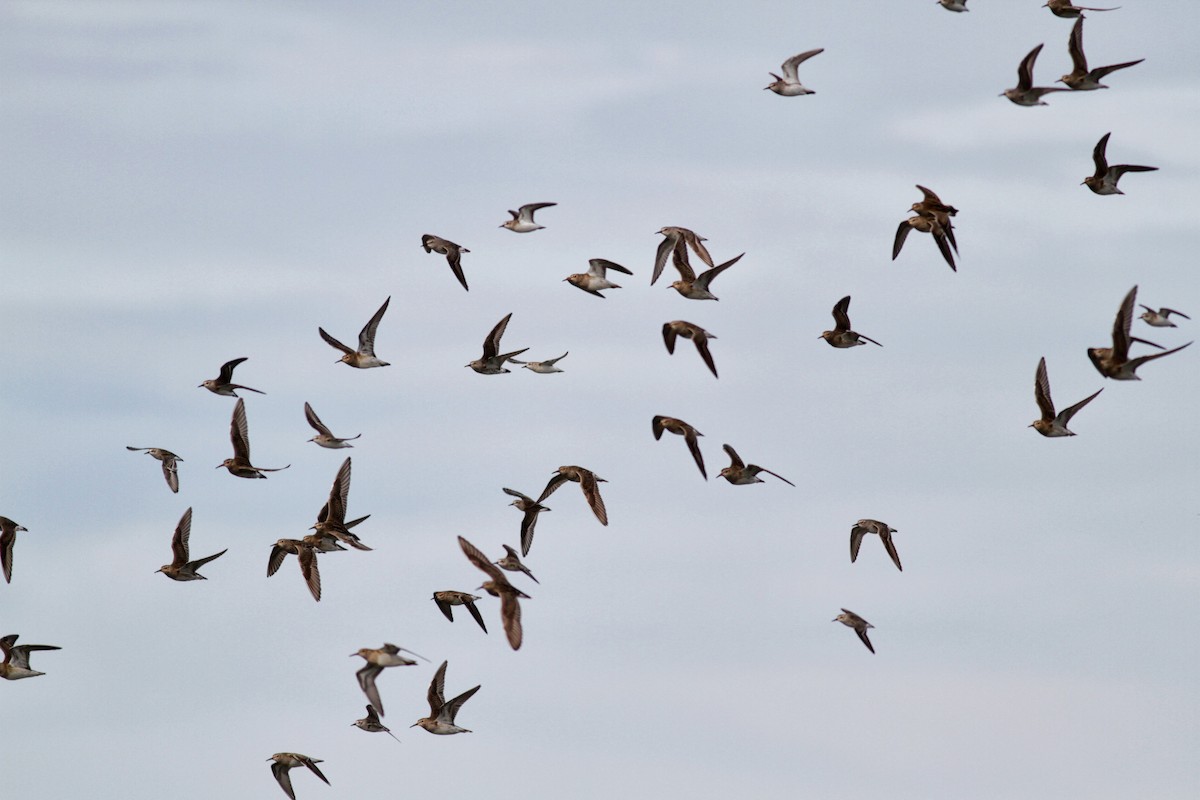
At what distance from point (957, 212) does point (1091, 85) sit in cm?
422

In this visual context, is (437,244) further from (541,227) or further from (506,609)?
(506,609)

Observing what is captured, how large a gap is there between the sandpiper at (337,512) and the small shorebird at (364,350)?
9.59 feet

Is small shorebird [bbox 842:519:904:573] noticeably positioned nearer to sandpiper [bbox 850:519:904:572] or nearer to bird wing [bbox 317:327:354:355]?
sandpiper [bbox 850:519:904:572]

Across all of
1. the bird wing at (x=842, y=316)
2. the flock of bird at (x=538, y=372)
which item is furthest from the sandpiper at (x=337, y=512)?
the bird wing at (x=842, y=316)

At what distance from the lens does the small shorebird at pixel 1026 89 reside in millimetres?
46312

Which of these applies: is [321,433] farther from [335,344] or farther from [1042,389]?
[1042,389]

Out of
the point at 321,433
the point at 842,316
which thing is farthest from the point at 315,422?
the point at 842,316

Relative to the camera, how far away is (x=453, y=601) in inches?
2036

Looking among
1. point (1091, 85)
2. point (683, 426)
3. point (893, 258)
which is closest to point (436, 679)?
point (683, 426)

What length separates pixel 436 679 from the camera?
52.0 metres

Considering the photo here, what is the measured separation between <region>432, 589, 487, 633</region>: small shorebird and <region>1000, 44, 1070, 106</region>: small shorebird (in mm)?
17711

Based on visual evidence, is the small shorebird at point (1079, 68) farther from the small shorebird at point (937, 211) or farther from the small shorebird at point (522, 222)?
the small shorebird at point (522, 222)

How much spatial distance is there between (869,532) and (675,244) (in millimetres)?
9422

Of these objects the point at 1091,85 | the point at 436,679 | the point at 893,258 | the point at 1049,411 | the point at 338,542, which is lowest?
the point at 436,679
